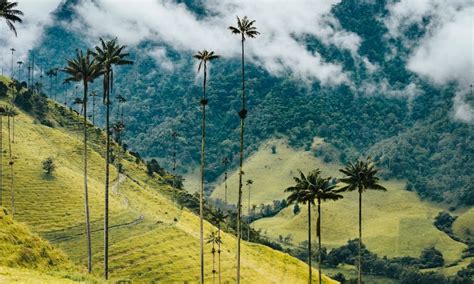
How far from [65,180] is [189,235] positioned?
3687cm

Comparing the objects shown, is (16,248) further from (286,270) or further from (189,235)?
(286,270)

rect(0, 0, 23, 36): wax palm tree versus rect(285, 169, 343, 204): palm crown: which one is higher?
rect(0, 0, 23, 36): wax palm tree

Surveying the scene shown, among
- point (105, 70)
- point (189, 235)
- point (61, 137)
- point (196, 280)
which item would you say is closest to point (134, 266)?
point (196, 280)

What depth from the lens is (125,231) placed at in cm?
11562

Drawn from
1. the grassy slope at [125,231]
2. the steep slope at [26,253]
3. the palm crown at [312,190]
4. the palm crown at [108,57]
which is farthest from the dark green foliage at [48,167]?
the palm crown at [312,190]

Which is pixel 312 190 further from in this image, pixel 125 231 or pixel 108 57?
pixel 125 231

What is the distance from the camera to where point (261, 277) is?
117688 mm

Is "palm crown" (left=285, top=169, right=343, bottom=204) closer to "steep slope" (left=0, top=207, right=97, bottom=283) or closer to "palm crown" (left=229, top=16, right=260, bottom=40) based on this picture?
"palm crown" (left=229, top=16, right=260, bottom=40)

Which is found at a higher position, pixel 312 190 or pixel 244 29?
pixel 244 29

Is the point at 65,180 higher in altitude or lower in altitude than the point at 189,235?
higher

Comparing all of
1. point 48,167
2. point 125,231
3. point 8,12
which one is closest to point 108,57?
point 8,12

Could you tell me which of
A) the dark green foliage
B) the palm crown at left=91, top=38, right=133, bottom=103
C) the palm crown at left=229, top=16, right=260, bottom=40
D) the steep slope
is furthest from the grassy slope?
the palm crown at left=229, top=16, right=260, bottom=40

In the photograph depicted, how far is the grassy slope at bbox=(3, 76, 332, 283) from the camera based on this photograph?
10350cm

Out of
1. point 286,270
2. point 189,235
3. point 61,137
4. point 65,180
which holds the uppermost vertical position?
point 61,137
